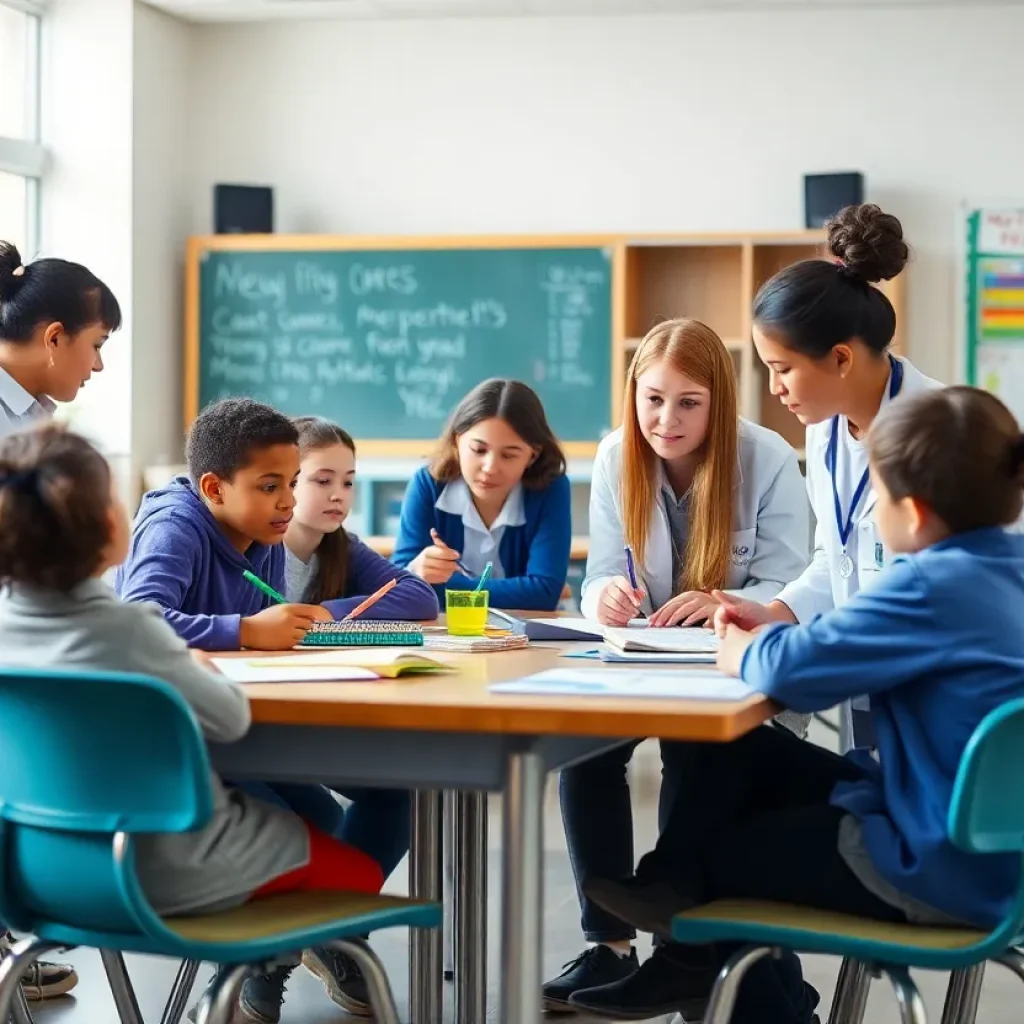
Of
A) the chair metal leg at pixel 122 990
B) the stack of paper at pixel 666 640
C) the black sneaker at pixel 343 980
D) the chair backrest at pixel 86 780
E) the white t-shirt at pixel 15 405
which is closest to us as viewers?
the chair backrest at pixel 86 780

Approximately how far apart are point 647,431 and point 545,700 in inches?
50.5

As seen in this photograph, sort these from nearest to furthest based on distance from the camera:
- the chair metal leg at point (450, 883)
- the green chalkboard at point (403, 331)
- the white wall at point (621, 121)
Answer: the chair metal leg at point (450, 883) < the white wall at point (621, 121) < the green chalkboard at point (403, 331)

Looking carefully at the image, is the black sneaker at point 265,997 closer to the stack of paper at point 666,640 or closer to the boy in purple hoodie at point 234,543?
the boy in purple hoodie at point 234,543

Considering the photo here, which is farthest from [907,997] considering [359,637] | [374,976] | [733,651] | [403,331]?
[403,331]

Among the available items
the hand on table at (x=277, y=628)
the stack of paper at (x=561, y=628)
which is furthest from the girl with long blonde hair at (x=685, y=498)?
the hand on table at (x=277, y=628)

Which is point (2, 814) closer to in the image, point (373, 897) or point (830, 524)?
point (373, 897)

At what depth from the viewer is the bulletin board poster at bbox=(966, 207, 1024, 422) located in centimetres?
574

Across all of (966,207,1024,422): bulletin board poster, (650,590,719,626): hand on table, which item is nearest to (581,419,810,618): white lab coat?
(650,590,719,626): hand on table

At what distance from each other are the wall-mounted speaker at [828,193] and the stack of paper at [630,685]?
13.1ft

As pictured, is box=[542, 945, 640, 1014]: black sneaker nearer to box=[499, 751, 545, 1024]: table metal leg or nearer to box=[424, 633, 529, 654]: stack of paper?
box=[424, 633, 529, 654]: stack of paper

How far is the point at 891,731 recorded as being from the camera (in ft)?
5.90

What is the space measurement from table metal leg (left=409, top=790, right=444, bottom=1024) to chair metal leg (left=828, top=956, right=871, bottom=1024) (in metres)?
0.66

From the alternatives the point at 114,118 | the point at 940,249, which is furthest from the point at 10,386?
the point at 940,249

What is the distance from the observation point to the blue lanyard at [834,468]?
8.53 ft
